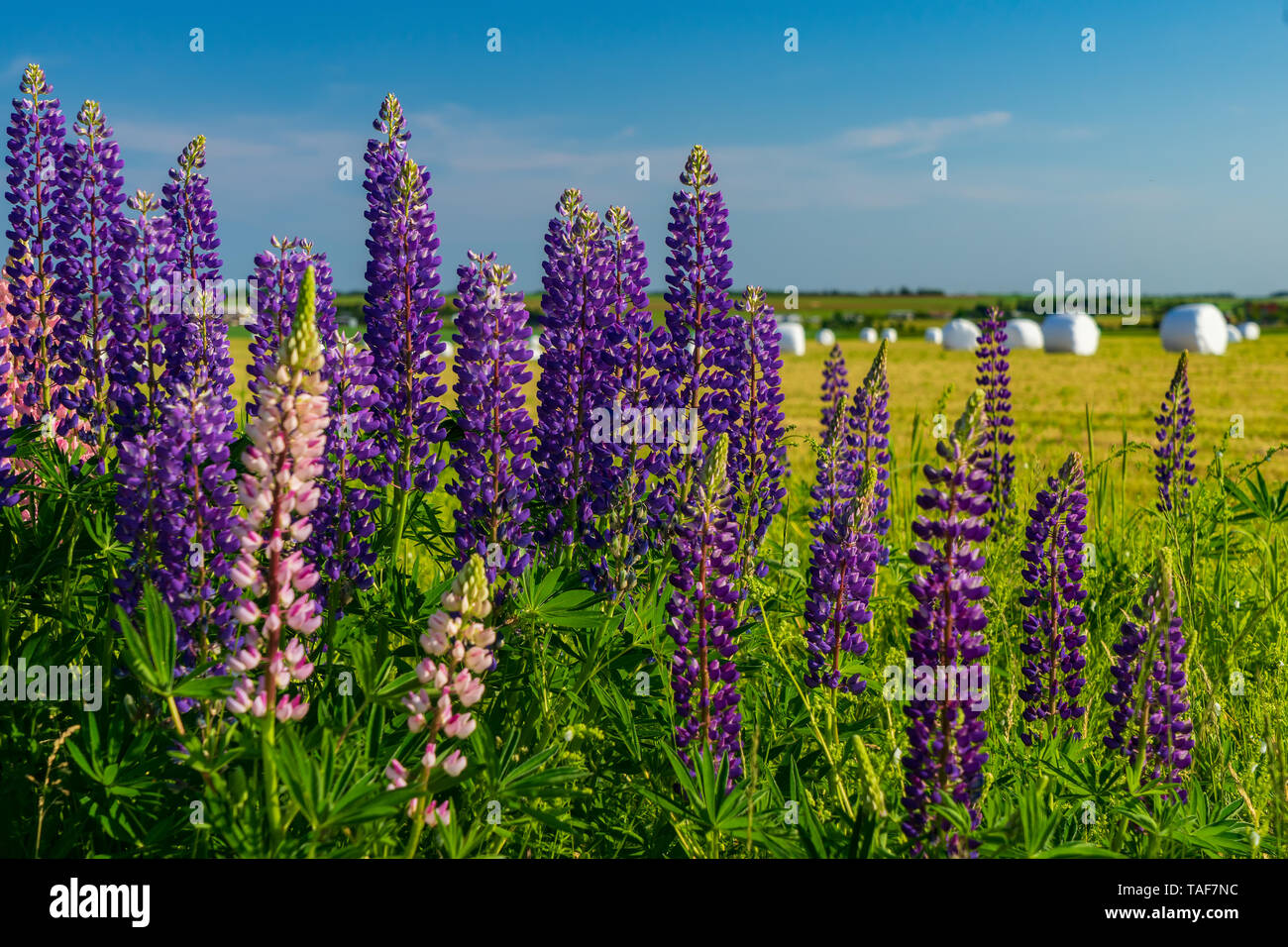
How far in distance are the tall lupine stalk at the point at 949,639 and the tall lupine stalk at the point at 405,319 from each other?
191 cm

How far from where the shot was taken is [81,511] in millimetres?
3762

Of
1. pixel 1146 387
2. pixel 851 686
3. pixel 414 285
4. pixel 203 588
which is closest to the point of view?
pixel 203 588

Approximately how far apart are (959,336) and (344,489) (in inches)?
2117

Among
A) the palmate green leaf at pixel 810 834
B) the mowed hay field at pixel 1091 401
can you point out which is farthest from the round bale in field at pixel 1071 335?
the palmate green leaf at pixel 810 834

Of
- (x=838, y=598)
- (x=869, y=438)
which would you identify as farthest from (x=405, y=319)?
(x=869, y=438)

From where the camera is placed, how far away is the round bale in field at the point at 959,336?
2125 inches

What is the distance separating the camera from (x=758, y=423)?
487 cm

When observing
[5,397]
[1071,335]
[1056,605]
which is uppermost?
[1071,335]

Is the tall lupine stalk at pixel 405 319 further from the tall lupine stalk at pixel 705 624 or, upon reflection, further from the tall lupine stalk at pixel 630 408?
the tall lupine stalk at pixel 705 624

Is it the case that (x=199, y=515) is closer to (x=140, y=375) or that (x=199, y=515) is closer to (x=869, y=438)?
(x=140, y=375)
